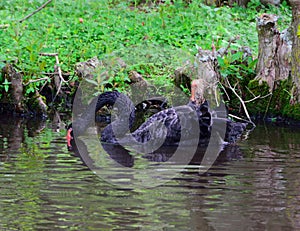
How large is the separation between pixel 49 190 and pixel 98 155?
2232mm

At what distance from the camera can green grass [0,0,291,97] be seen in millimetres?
14250

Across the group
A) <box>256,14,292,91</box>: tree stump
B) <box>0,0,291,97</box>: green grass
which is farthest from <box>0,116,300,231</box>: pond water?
<box>0,0,291,97</box>: green grass

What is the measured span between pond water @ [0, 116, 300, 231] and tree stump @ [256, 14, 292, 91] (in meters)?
3.56

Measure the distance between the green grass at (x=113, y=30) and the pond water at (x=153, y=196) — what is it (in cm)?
514

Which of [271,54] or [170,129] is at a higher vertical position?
[271,54]

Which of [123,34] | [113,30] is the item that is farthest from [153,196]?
[113,30]

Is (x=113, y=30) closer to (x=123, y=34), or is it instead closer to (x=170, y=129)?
(x=123, y=34)

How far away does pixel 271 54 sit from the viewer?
12.6m

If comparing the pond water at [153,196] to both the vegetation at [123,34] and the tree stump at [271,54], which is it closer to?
the tree stump at [271,54]

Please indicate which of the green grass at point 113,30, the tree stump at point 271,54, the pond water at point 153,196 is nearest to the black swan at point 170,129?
the pond water at point 153,196

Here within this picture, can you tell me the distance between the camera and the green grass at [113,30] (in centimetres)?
1425

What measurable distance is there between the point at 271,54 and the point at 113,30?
17.1 ft

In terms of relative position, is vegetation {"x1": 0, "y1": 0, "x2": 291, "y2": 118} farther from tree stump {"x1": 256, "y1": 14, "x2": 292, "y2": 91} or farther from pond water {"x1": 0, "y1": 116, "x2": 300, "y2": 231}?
pond water {"x1": 0, "y1": 116, "x2": 300, "y2": 231}

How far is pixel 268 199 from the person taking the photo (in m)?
6.49
